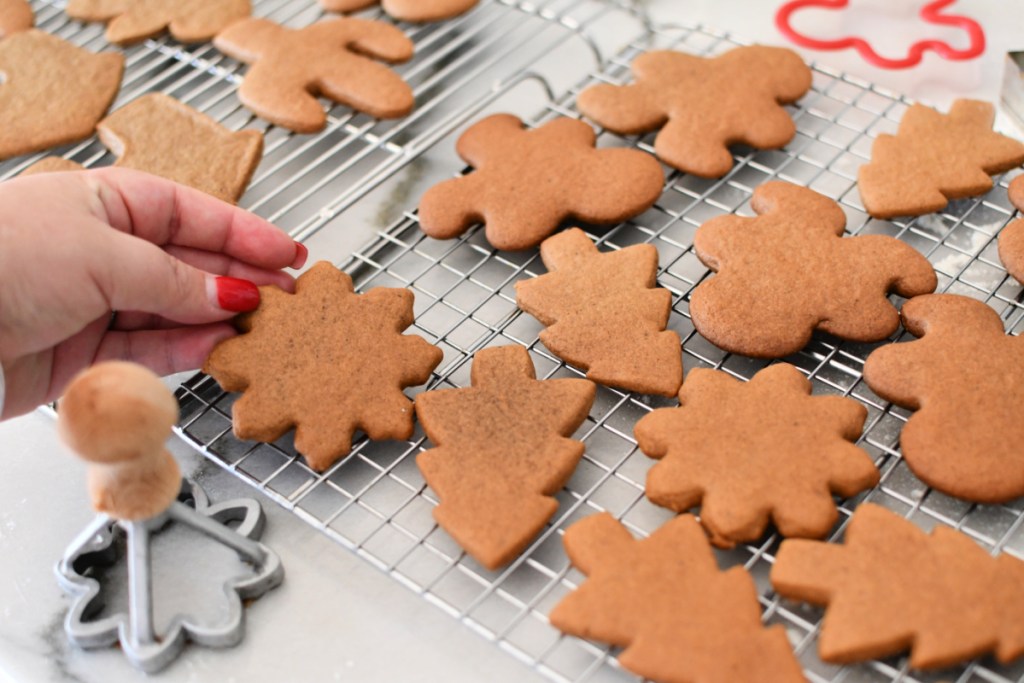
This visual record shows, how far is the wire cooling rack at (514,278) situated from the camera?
107 cm

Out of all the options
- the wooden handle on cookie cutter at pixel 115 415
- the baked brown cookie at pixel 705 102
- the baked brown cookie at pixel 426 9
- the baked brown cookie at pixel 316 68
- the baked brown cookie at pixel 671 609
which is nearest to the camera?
the wooden handle on cookie cutter at pixel 115 415

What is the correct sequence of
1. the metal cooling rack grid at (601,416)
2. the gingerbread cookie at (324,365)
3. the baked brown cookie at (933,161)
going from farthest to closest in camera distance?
the baked brown cookie at (933,161), the gingerbread cookie at (324,365), the metal cooling rack grid at (601,416)

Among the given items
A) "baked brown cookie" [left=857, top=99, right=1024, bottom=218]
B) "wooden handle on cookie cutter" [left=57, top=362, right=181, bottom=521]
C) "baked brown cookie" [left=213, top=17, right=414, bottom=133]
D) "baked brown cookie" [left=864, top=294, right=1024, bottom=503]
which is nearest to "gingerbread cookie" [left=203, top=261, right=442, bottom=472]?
"wooden handle on cookie cutter" [left=57, top=362, right=181, bottom=521]

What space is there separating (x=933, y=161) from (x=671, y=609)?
821mm

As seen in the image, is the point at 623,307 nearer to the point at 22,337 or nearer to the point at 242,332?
the point at 242,332

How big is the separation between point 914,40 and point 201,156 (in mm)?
1214

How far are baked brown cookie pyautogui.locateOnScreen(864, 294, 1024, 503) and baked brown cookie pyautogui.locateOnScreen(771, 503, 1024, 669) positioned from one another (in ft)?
0.30

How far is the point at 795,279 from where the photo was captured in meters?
1.29

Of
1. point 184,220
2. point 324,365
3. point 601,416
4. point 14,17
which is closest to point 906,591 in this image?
point 601,416

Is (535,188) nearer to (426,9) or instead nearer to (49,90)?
(426,9)

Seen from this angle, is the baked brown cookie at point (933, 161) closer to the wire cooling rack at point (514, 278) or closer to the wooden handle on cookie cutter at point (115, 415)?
the wire cooling rack at point (514, 278)

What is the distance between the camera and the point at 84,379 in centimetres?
82

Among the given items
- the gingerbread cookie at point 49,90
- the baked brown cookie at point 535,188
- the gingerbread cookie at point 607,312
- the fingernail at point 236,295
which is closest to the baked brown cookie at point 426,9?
the baked brown cookie at point 535,188

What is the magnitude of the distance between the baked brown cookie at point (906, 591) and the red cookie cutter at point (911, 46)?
0.96 metres
